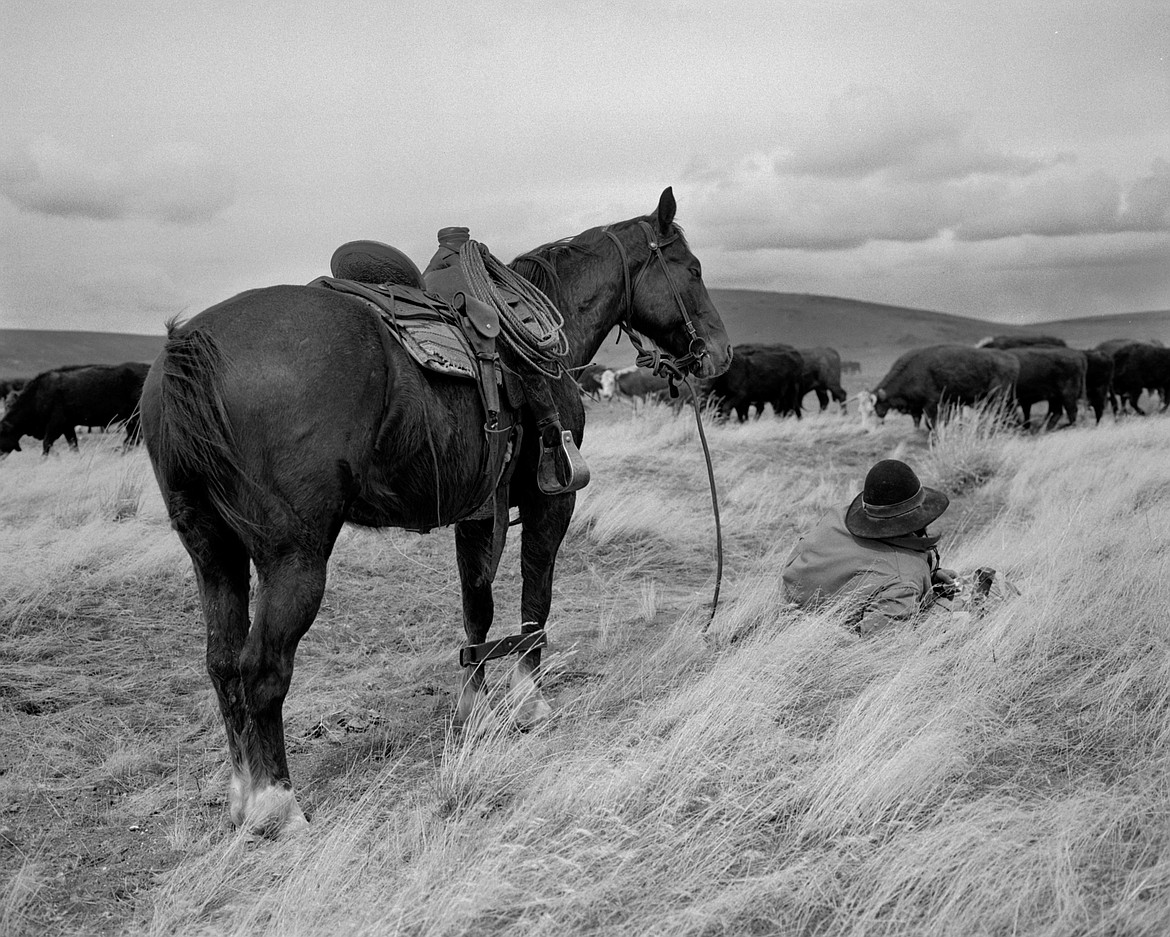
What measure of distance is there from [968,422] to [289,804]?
46.3ft

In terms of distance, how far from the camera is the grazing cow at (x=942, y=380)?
65.2 ft

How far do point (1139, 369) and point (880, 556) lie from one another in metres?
25.9

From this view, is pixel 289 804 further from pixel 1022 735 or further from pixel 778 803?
pixel 1022 735

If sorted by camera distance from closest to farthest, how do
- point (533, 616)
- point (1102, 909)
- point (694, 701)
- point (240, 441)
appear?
1. point (1102, 909)
2. point (240, 441)
3. point (694, 701)
4. point (533, 616)

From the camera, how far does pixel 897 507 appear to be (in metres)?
5.32

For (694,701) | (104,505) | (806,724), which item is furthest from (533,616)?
(104,505)

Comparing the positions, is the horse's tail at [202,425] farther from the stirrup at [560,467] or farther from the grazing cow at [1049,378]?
the grazing cow at [1049,378]

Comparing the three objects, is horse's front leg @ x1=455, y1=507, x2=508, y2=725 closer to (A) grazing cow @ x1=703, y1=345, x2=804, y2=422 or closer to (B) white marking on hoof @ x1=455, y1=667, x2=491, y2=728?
(B) white marking on hoof @ x1=455, y1=667, x2=491, y2=728

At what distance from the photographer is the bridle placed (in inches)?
213

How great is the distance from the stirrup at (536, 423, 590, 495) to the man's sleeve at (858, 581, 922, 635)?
1707mm

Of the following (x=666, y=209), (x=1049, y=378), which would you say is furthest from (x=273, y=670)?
(x=1049, y=378)

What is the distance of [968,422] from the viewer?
15.6 m

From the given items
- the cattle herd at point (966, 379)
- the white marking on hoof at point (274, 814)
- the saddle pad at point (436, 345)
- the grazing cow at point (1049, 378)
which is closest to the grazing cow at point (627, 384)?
the cattle herd at point (966, 379)

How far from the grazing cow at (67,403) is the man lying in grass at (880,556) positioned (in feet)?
56.1
